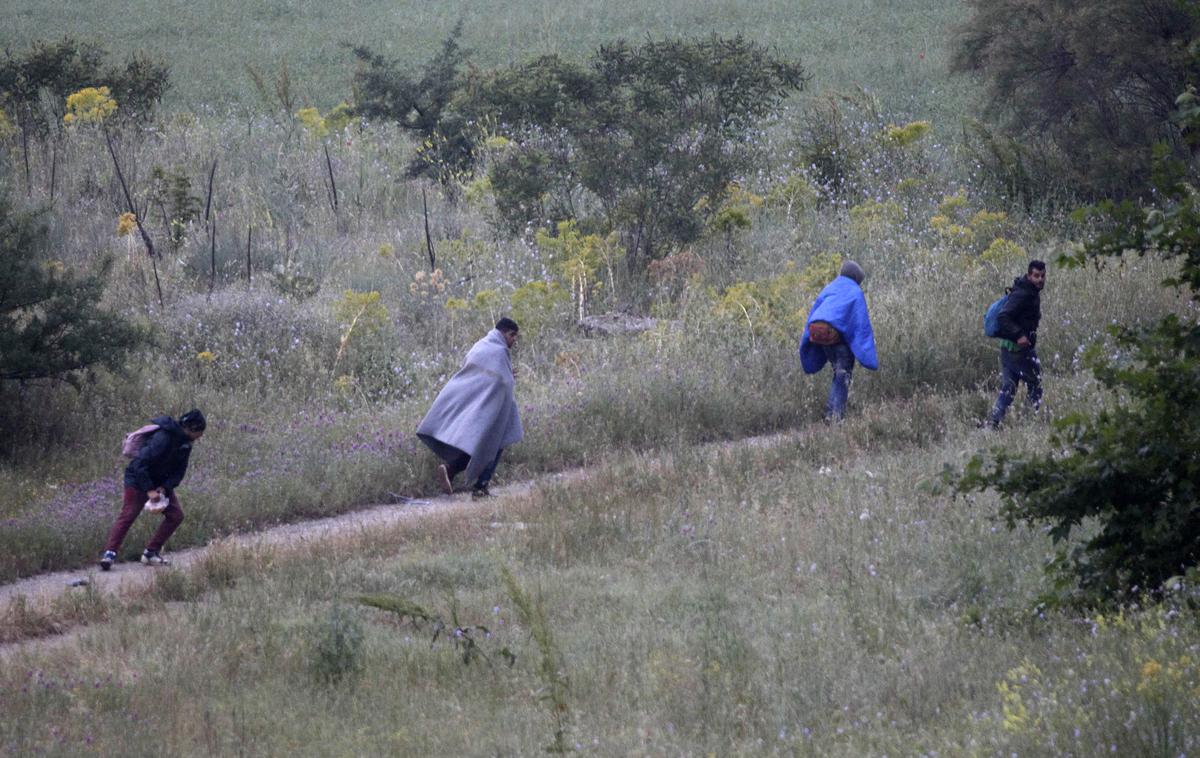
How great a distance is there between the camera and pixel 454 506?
11047mm

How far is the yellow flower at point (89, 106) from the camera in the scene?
76.5 feet

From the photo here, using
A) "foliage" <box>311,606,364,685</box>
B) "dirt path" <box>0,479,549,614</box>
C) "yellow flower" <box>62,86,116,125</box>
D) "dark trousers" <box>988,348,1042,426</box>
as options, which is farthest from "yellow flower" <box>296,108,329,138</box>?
"foliage" <box>311,606,364,685</box>

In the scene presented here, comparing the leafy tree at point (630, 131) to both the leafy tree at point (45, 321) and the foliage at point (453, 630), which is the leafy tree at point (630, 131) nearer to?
the leafy tree at point (45, 321)

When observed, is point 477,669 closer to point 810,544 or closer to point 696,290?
point 810,544

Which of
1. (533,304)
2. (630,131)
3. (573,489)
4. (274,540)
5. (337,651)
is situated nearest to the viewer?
(337,651)

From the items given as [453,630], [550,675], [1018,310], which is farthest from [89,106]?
[550,675]

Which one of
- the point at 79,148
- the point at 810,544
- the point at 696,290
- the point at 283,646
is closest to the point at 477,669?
the point at 283,646

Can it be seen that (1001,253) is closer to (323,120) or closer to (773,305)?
(773,305)

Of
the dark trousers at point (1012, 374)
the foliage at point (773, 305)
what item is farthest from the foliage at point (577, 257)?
the dark trousers at point (1012, 374)

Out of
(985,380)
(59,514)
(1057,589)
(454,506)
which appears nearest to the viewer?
→ (1057,589)

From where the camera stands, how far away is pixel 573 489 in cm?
1069

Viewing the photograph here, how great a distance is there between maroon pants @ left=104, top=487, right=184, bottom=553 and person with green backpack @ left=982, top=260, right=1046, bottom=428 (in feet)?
24.4

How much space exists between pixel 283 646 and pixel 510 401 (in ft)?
15.9

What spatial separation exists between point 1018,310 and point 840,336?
190 centimetres
